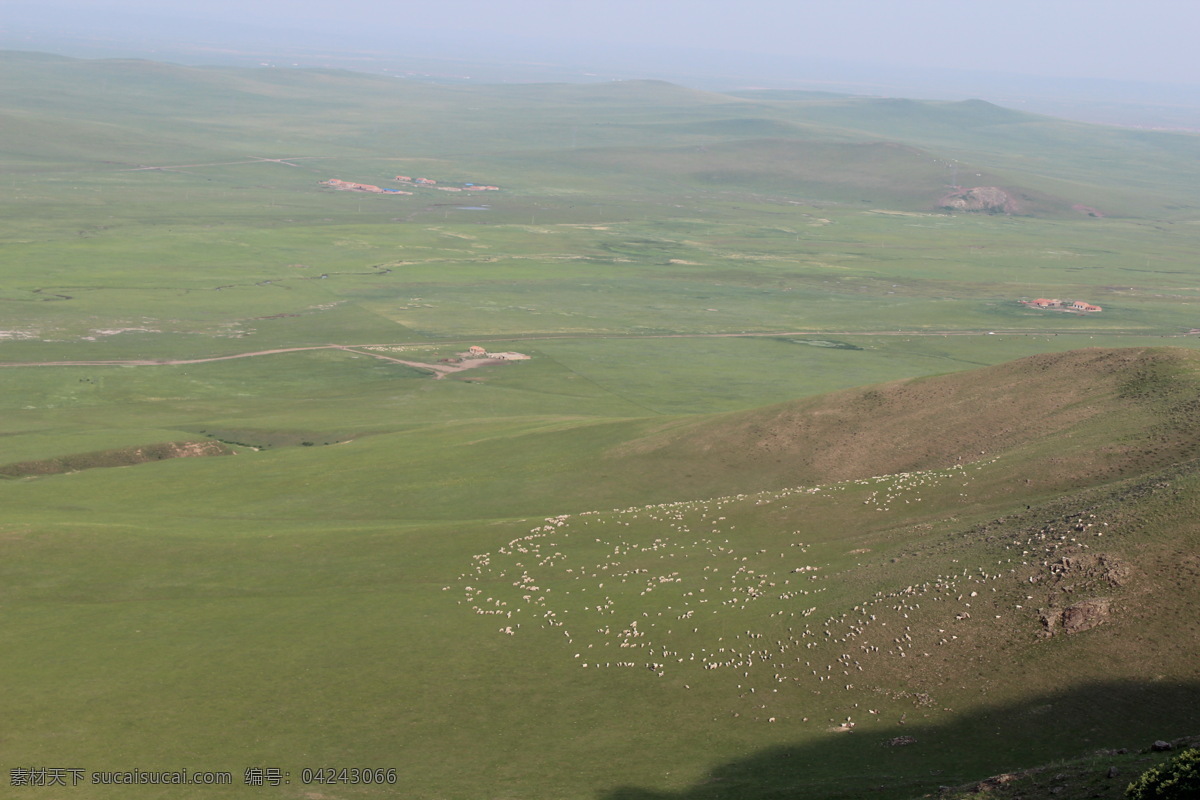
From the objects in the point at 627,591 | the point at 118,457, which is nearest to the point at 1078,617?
the point at 627,591

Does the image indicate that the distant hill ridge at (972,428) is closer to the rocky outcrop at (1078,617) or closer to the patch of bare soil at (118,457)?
the rocky outcrop at (1078,617)

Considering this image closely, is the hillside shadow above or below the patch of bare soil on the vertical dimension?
above

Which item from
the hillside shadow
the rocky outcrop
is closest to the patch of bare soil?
the hillside shadow

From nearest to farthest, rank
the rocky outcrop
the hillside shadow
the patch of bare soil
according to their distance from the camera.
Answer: the hillside shadow
the rocky outcrop
the patch of bare soil

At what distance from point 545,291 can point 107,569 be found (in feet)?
450

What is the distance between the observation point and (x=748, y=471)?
71062 millimetres

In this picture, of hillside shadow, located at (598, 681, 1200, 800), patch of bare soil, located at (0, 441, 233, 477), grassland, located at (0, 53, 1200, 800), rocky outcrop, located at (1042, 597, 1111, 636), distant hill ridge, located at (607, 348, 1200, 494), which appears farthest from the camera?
patch of bare soil, located at (0, 441, 233, 477)

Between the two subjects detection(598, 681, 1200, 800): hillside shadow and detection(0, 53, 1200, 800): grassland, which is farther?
detection(0, 53, 1200, 800): grassland

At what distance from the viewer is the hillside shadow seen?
35.3 m

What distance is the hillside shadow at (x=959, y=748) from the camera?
35.3 m

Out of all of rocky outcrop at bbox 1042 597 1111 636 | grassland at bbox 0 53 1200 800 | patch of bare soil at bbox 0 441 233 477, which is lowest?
patch of bare soil at bbox 0 441 233 477

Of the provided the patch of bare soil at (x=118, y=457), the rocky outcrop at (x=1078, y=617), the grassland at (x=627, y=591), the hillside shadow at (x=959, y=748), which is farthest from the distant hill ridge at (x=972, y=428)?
the patch of bare soil at (x=118, y=457)

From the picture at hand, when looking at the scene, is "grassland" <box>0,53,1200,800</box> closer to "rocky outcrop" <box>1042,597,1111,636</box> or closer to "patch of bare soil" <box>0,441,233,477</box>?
"rocky outcrop" <box>1042,597,1111,636</box>

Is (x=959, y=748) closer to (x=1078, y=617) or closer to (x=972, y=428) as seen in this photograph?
(x=1078, y=617)
